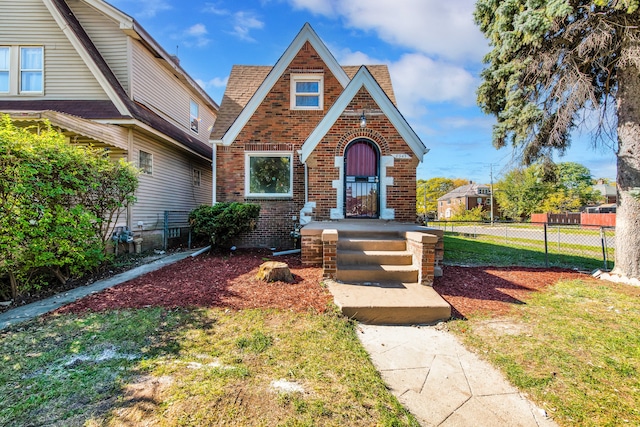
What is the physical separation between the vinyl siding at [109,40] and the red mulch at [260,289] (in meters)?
7.15

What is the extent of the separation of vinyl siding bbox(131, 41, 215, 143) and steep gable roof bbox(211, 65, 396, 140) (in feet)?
7.50

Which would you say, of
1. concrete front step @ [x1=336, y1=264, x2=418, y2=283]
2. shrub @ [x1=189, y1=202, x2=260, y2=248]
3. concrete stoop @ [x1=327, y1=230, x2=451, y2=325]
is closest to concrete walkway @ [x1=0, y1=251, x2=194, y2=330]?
shrub @ [x1=189, y1=202, x2=260, y2=248]

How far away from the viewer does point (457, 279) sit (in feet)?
20.1

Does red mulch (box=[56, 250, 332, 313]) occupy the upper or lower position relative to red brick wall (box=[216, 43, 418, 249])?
lower

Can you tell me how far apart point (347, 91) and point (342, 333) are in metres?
6.73

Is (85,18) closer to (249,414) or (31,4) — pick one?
(31,4)

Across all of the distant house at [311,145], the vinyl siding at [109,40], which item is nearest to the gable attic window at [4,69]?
the vinyl siding at [109,40]

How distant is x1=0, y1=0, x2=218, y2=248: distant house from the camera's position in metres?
8.58

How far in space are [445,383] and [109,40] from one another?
12.9 m

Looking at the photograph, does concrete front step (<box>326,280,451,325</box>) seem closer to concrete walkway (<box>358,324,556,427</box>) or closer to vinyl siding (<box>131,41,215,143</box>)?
concrete walkway (<box>358,324,556,427</box>)

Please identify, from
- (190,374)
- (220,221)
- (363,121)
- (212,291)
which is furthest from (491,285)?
(220,221)

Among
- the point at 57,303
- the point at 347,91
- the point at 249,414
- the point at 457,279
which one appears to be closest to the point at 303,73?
the point at 347,91

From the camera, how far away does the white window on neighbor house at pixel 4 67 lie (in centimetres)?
897

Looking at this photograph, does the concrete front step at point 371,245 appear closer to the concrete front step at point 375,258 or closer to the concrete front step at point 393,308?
the concrete front step at point 375,258
